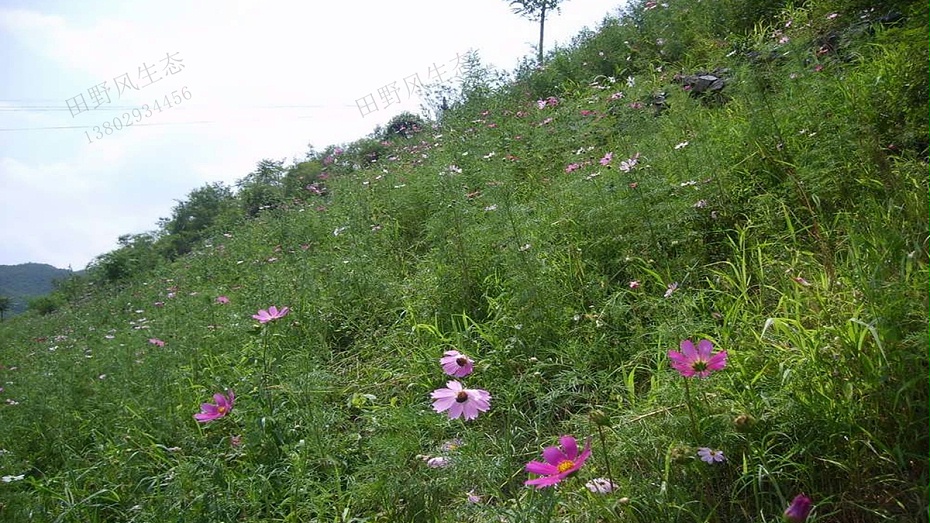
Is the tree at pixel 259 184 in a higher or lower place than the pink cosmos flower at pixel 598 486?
higher

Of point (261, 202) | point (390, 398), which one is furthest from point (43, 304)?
point (390, 398)

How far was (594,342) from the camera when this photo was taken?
1.91 metres

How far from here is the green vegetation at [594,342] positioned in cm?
131

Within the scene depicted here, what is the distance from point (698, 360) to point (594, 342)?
741 millimetres

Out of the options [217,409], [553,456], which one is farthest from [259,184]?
[553,456]

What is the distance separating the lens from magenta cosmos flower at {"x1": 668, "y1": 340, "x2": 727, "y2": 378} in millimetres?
1146

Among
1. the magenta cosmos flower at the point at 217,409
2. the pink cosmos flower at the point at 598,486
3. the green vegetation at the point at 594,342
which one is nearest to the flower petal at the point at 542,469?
the green vegetation at the point at 594,342

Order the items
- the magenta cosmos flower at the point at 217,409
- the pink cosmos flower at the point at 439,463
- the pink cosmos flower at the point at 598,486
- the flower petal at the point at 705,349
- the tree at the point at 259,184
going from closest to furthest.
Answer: the flower petal at the point at 705,349
the pink cosmos flower at the point at 598,486
the pink cosmos flower at the point at 439,463
the magenta cosmos flower at the point at 217,409
the tree at the point at 259,184

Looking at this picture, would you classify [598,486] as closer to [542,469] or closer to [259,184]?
[542,469]

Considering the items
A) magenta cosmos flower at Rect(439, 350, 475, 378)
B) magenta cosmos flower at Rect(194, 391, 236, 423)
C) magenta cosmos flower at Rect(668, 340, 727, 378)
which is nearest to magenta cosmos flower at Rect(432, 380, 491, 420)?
magenta cosmos flower at Rect(439, 350, 475, 378)

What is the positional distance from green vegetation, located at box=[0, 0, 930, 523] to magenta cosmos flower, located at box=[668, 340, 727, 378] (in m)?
0.13

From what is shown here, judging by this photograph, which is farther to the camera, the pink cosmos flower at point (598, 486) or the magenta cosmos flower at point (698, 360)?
the pink cosmos flower at point (598, 486)

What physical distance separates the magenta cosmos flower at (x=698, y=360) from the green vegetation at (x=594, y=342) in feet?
0.43

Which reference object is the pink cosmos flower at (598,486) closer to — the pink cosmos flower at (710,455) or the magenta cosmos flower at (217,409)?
the pink cosmos flower at (710,455)
